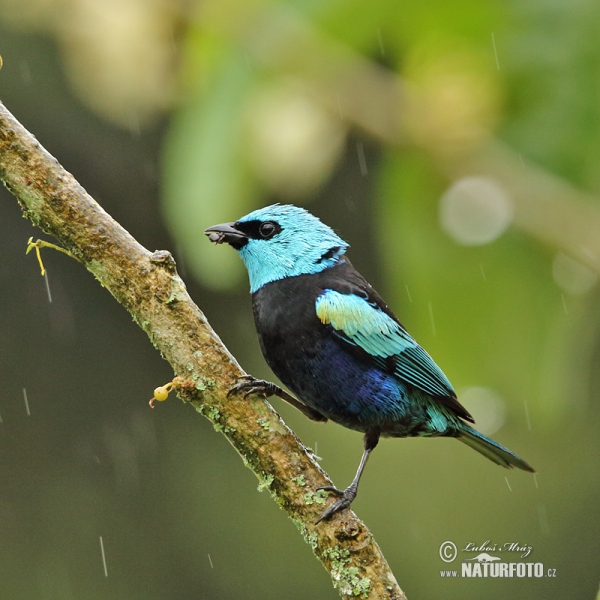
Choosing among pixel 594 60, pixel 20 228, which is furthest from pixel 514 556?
pixel 20 228

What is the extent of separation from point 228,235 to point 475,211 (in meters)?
1.00

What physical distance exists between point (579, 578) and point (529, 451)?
3.70 feet

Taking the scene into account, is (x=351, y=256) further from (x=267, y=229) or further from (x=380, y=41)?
(x=380, y=41)

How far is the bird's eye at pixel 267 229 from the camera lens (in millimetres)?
3666

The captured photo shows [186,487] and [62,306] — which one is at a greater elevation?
[62,306]

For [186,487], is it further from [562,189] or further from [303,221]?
[562,189]

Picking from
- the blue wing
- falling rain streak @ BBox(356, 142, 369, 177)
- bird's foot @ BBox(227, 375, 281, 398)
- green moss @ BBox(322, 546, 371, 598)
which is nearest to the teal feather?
the blue wing

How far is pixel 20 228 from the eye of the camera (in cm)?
639

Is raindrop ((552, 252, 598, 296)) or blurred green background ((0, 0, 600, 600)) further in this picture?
raindrop ((552, 252, 598, 296))

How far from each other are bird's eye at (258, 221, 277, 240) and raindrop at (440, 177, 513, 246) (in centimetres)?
70

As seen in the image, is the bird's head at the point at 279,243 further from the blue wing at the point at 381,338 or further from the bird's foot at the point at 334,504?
the bird's foot at the point at 334,504

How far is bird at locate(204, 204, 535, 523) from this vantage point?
340cm

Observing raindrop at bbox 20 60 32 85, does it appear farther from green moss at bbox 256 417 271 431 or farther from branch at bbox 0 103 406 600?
green moss at bbox 256 417 271 431

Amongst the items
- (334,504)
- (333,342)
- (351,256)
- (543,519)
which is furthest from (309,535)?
(543,519)
